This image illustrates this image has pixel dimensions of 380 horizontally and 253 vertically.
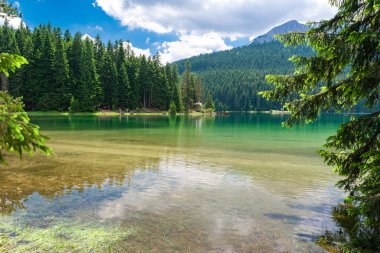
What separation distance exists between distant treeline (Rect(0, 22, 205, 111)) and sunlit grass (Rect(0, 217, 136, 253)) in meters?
78.8

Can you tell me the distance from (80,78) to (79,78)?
2047 mm

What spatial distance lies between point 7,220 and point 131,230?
3.40 meters

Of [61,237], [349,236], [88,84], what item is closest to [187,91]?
[88,84]

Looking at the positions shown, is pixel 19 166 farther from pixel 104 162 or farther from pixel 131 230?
pixel 131 230

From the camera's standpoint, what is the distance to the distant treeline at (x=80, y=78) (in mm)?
84812

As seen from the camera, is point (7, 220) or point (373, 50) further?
point (7, 220)

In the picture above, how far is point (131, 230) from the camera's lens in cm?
819

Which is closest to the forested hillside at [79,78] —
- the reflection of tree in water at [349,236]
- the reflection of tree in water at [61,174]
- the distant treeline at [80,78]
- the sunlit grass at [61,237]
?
the distant treeline at [80,78]

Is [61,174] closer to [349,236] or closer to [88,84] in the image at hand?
[349,236]

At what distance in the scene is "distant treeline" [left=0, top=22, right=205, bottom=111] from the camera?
278 ft

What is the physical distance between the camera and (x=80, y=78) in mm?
89688

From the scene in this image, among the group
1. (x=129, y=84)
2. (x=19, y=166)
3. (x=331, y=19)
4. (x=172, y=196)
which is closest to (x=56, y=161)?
(x=19, y=166)

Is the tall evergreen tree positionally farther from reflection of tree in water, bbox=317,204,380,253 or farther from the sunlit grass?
reflection of tree in water, bbox=317,204,380,253

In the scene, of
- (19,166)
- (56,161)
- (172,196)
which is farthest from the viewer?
(56,161)
